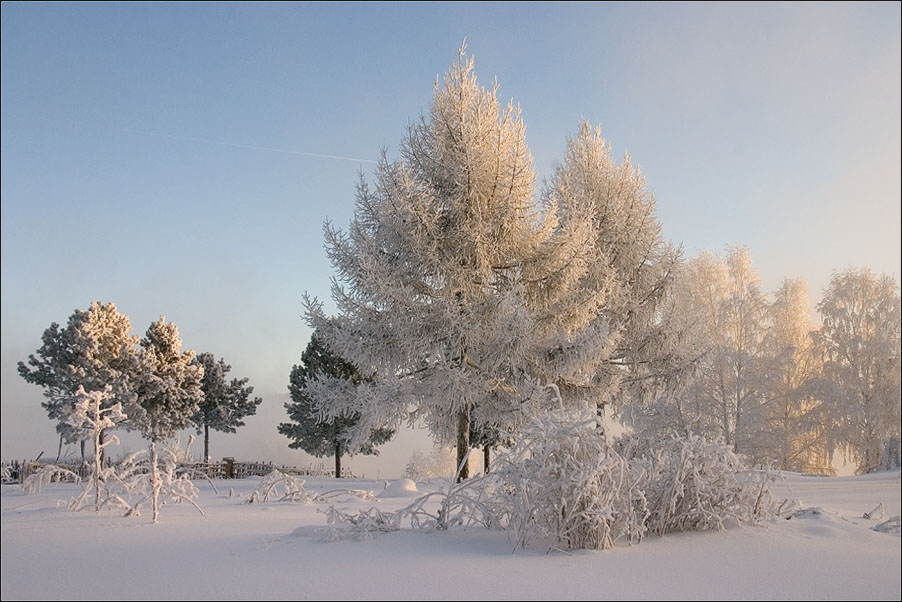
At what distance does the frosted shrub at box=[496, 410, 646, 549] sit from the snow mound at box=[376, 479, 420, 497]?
236 inches

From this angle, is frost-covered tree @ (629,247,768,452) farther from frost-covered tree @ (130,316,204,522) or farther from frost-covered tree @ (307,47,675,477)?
frost-covered tree @ (130,316,204,522)

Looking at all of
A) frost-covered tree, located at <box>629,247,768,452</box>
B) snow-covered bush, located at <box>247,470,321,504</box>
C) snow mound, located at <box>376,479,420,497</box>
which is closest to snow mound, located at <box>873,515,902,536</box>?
snow-covered bush, located at <box>247,470,321,504</box>

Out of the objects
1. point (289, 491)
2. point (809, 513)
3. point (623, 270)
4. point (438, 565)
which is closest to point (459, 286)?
point (623, 270)

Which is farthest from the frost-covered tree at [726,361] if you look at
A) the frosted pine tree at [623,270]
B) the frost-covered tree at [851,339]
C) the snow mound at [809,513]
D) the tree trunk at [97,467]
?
the tree trunk at [97,467]

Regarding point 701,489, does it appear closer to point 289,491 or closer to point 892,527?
point 892,527

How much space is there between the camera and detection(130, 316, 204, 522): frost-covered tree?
26.7 m

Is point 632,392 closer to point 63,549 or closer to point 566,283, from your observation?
point 566,283

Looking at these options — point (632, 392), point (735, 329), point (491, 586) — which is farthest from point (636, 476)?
point (735, 329)

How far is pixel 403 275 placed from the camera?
12.6 m

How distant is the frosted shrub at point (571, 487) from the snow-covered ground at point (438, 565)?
16 cm

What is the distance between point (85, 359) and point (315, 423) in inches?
348

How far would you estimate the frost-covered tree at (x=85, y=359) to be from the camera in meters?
25.0

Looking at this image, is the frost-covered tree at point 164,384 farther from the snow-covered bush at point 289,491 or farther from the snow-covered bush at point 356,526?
the snow-covered bush at point 356,526

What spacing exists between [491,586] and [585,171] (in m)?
14.6
